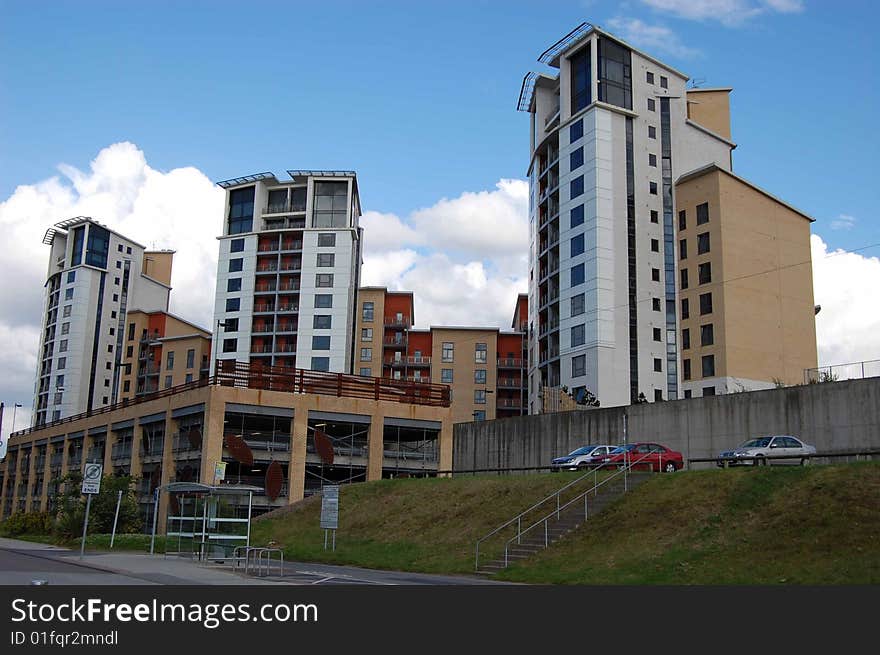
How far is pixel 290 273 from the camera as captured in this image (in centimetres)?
9881

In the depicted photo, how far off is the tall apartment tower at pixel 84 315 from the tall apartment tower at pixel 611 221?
7139 centimetres

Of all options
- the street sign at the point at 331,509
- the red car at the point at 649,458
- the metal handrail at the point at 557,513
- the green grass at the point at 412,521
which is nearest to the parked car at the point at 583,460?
the red car at the point at 649,458

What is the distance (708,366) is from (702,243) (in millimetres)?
11128

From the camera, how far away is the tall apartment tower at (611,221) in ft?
241

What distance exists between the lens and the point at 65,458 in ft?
219

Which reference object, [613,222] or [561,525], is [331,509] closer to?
[561,525]

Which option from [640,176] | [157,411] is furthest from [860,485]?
[640,176]

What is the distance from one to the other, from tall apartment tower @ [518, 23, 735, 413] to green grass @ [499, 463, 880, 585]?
1734 inches

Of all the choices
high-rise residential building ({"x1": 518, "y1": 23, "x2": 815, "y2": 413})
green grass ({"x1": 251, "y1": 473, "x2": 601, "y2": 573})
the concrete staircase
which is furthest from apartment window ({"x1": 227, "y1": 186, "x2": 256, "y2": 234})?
the concrete staircase

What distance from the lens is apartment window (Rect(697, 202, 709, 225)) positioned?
75.7 meters

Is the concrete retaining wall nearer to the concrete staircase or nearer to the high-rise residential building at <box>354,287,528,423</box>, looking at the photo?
the concrete staircase

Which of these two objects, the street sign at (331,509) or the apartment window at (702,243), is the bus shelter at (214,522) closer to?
the street sign at (331,509)

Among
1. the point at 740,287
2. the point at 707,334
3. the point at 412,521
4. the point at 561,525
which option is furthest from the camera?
the point at 707,334

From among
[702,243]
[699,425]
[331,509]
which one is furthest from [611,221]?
[331,509]
